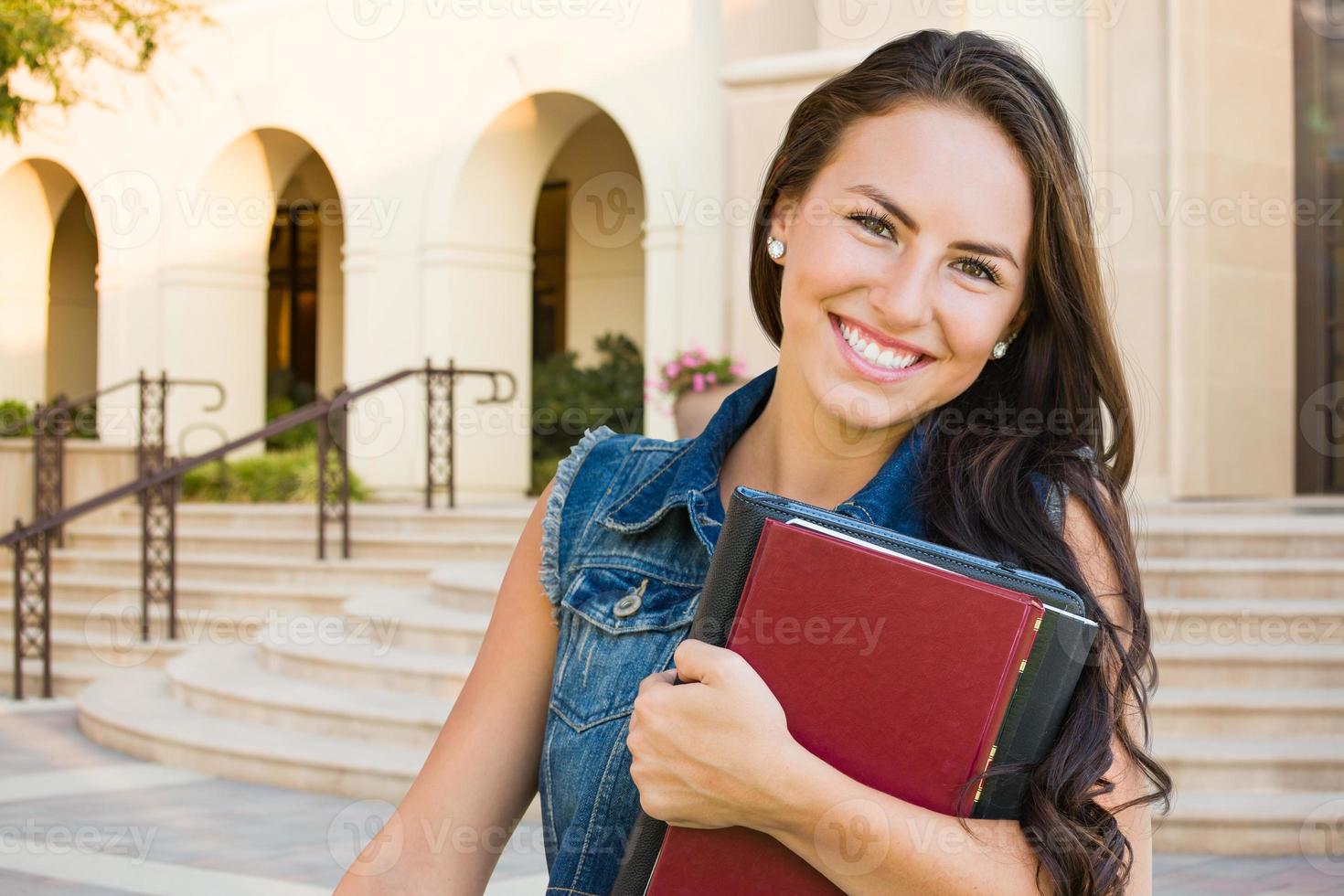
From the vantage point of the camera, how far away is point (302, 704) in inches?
271

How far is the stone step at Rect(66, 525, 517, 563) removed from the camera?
973 cm

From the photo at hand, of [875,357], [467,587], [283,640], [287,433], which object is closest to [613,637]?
[875,357]

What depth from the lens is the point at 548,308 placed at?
16641 millimetres

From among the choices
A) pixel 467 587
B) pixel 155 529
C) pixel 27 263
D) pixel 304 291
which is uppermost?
pixel 27 263

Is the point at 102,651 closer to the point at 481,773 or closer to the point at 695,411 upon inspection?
the point at 695,411

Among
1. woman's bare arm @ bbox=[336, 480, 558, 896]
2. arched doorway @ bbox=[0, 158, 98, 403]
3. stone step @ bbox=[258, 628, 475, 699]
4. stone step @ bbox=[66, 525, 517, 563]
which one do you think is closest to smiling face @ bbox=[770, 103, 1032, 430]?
woman's bare arm @ bbox=[336, 480, 558, 896]

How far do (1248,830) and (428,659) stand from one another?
3.90 m

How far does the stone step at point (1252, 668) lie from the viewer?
5949mm

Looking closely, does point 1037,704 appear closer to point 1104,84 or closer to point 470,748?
point 470,748

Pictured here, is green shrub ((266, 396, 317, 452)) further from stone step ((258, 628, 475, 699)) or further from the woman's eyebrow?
the woman's eyebrow

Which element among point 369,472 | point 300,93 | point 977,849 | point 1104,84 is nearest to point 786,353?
point 977,849

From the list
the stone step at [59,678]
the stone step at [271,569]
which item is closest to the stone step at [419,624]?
the stone step at [271,569]

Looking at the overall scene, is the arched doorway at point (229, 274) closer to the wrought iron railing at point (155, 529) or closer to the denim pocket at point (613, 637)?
the wrought iron railing at point (155, 529)

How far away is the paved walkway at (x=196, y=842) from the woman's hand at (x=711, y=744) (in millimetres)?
3513
